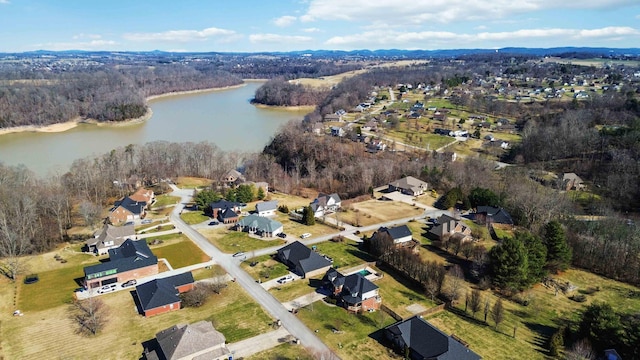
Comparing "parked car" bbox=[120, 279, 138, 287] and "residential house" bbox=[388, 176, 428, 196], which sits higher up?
"residential house" bbox=[388, 176, 428, 196]

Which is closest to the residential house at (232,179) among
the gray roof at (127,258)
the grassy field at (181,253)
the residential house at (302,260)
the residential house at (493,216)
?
the grassy field at (181,253)

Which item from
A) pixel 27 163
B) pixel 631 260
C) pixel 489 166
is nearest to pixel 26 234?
pixel 27 163

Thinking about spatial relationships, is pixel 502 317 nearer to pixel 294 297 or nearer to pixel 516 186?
pixel 294 297

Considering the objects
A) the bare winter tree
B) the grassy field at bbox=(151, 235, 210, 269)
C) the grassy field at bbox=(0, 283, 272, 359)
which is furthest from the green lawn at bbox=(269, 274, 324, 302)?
the bare winter tree

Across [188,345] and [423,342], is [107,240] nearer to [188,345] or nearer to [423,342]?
[188,345]

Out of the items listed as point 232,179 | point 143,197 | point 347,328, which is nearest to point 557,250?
point 347,328

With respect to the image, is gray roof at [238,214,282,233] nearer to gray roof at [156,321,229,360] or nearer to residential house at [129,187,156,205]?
residential house at [129,187,156,205]
